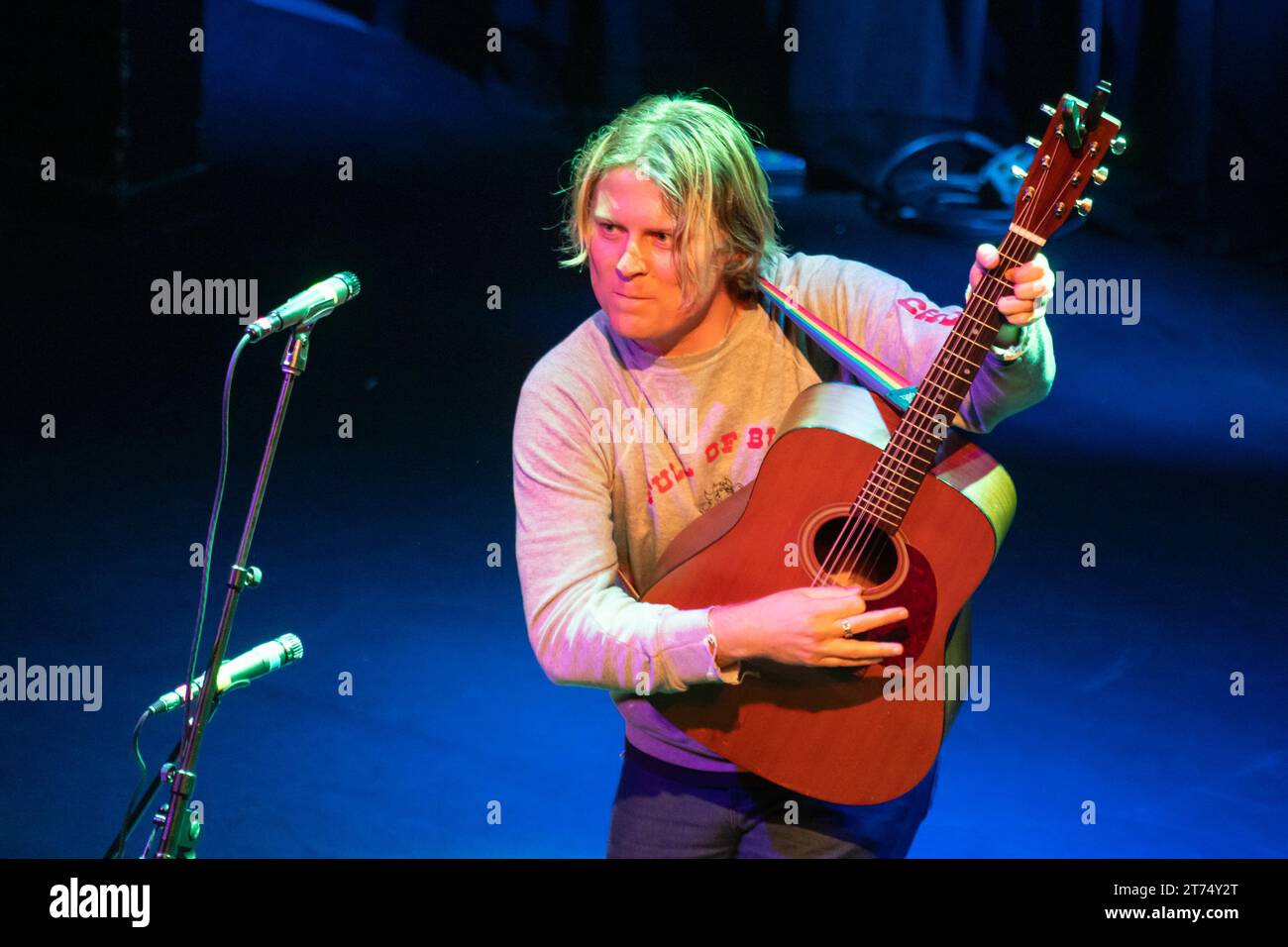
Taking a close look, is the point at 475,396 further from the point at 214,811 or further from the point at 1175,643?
the point at 1175,643

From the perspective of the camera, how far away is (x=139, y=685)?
4.25 m

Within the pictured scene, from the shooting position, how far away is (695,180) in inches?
90.2

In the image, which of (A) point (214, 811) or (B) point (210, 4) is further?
(B) point (210, 4)

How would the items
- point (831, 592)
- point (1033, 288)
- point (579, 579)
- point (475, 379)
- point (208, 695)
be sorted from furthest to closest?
point (475, 379) → point (208, 695) → point (579, 579) → point (831, 592) → point (1033, 288)

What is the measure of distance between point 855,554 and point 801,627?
213 millimetres

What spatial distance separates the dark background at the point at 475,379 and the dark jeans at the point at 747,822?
61.6 inches

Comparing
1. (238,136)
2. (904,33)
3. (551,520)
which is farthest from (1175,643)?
(238,136)

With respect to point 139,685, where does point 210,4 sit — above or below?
above

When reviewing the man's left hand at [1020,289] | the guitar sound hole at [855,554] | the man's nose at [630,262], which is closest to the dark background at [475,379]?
the guitar sound hole at [855,554]

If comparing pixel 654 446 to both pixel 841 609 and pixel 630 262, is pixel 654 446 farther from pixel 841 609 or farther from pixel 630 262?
pixel 841 609

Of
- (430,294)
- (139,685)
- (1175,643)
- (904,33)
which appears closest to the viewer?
(139,685)

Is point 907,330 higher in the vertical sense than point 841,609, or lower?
higher

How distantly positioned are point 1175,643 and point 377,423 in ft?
10.3

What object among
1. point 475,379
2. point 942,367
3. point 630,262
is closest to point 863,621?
point 942,367
